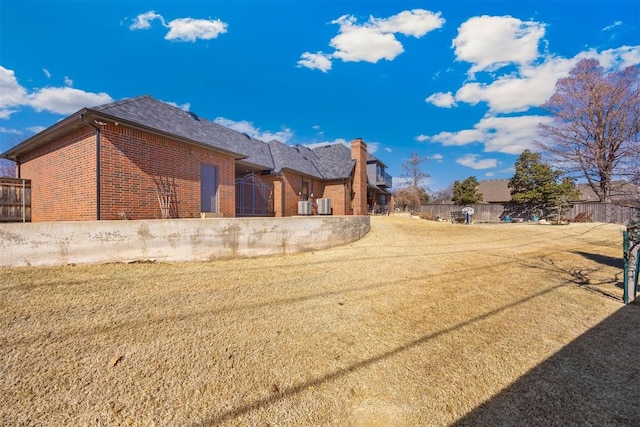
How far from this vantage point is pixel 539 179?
2397 cm

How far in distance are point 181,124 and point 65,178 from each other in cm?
409

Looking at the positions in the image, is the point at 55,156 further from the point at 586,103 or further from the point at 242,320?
the point at 586,103

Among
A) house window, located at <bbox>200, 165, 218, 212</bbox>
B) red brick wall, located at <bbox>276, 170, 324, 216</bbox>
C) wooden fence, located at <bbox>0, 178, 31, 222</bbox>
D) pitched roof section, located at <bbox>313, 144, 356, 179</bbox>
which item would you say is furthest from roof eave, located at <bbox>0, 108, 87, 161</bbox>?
pitched roof section, located at <bbox>313, 144, 356, 179</bbox>

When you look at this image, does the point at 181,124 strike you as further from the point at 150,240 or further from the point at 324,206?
the point at 324,206

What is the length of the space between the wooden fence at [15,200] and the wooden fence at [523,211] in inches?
1174

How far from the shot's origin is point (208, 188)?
1052 centimetres

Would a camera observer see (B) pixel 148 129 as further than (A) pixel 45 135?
No

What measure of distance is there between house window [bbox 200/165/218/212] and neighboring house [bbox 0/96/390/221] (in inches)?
1.5

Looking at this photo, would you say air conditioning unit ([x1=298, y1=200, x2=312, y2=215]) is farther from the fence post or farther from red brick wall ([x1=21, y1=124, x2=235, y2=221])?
the fence post

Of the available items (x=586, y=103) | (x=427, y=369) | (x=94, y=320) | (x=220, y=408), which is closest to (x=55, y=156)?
(x=94, y=320)

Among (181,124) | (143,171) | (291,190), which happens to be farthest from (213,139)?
(291,190)

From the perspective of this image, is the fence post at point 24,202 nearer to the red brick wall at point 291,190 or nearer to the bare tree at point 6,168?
the red brick wall at point 291,190

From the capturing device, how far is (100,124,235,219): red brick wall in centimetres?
733

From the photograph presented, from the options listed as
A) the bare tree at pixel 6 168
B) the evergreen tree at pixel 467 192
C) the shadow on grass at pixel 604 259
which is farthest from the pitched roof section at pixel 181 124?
the bare tree at pixel 6 168
